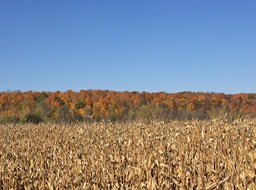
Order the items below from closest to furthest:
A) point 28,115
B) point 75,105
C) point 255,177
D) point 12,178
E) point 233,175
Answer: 1. point 255,177
2. point 233,175
3. point 12,178
4. point 28,115
5. point 75,105

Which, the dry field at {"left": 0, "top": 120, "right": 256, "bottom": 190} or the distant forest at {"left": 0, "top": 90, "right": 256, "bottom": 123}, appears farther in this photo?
the distant forest at {"left": 0, "top": 90, "right": 256, "bottom": 123}

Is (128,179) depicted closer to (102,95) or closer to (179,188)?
(179,188)

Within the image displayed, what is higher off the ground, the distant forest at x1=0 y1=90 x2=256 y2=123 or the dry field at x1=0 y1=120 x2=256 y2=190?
the distant forest at x1=0 y1=90 x2=256 y2=123

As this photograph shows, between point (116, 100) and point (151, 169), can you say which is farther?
point (116, 100)

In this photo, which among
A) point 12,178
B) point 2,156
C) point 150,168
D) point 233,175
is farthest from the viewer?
point 2,156

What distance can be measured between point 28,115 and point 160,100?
836 inches

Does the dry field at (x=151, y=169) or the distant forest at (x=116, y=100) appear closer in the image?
the dry field at (x=151, y=169)

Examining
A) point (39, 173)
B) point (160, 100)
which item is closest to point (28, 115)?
point (160, 100)

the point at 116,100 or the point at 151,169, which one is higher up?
Answer: the point at 116,100

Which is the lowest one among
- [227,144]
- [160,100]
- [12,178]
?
[12,178]

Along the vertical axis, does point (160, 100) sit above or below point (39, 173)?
above

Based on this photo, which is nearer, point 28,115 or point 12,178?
point 12,178

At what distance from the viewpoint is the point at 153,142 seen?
8.20 m

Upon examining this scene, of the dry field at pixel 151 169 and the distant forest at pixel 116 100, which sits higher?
the distant forest at pixel 116 100
